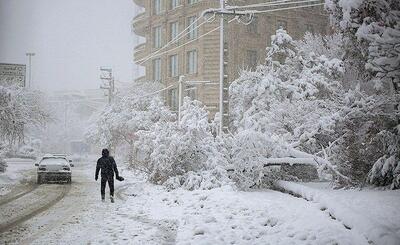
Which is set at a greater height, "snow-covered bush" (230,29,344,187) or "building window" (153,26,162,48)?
"building window" (153,26,162,48)

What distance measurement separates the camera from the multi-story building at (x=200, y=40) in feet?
117

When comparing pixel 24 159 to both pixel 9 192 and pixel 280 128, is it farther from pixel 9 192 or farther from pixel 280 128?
pixel 280 128

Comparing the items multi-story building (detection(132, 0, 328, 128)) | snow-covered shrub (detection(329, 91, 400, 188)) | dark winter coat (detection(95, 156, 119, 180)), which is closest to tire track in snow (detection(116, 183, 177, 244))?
dark winter coat (detection(95, 156, 119, 180))

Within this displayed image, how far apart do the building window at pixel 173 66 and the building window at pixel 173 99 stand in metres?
1.67

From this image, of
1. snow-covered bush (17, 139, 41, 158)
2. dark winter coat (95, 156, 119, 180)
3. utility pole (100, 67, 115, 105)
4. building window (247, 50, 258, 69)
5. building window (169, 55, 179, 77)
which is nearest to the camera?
dark winter coat (95, 156, 119, 180)

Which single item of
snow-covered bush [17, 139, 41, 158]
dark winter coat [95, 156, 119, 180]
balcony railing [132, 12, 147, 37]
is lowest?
snow-covered bush [17, 139, 41, 158]

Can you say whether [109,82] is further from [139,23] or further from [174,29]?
[139,23]

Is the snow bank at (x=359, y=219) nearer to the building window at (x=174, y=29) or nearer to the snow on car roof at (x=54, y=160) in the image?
the snow on car roof at (x=54, y=160)

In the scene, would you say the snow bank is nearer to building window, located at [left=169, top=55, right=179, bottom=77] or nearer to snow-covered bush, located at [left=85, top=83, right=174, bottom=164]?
snow-covered bush, located at [left=85, top=83, right=174, bottom=164]

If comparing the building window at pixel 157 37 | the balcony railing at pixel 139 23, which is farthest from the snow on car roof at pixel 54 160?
the balcony railing at pixel 139 23

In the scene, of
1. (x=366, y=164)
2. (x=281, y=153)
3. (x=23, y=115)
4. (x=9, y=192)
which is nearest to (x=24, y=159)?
(x=23, y=115)

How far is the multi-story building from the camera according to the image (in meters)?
35.5

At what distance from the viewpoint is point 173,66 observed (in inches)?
1585

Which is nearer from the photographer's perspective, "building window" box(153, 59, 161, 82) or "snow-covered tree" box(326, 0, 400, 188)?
"snow-covered tree" box(326, 0, 400, 188)
